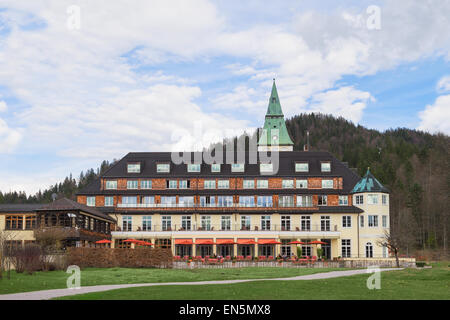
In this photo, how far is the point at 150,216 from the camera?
65.1 meters

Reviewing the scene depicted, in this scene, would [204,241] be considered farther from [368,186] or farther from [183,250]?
[368,186]

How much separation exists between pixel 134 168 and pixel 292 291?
46.1 m

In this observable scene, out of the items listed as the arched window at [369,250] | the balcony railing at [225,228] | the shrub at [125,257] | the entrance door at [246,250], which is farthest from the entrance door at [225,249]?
the shrub at [125,257]

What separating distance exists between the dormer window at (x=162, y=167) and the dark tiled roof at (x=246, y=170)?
437 mm

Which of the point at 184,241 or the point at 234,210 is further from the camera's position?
the point at 234,210

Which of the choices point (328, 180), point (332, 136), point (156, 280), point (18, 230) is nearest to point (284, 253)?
point (328, 180)

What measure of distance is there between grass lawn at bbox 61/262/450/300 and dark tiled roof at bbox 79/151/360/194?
123 ft

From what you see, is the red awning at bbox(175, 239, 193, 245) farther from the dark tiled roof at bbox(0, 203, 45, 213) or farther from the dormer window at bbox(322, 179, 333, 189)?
the dormer window at bbox(322, 179, 333, 189)

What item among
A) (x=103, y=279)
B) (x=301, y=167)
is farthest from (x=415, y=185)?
(x=103, y=279)

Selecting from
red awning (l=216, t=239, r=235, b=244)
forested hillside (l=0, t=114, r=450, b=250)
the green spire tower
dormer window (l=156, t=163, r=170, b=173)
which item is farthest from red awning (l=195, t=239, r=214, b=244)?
the green spire tower

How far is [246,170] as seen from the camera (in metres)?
67.6
